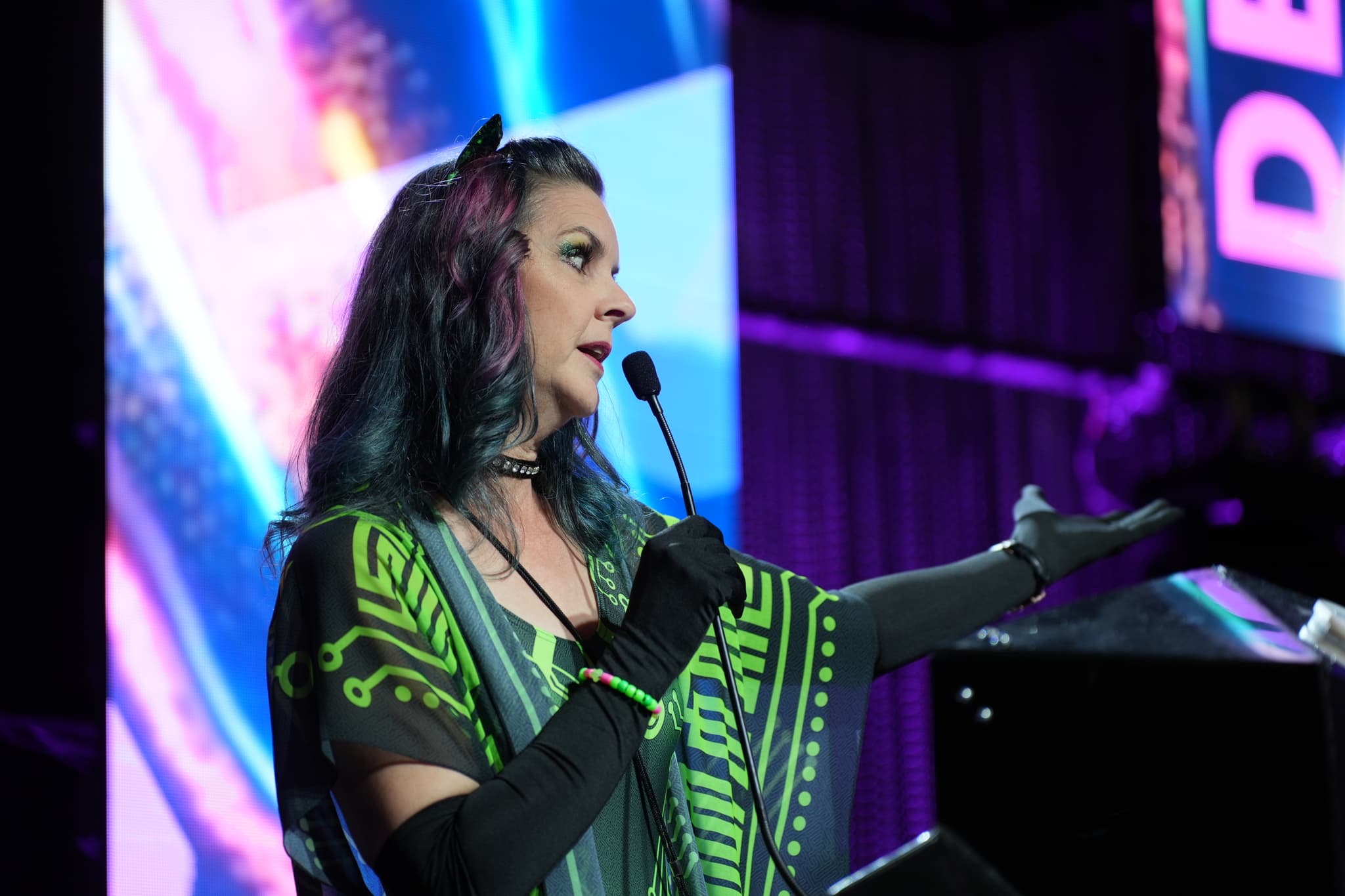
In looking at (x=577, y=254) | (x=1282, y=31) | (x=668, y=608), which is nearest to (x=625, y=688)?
(x=668, y=608)

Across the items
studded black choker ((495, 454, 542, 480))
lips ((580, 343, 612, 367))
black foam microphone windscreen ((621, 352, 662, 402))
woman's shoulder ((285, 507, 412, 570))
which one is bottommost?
studded black choker ((495, 454, 542, 480))

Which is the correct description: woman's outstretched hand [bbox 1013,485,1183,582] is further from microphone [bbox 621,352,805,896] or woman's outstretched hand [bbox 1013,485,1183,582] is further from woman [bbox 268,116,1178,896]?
microphone [bbox 621,352,805,896]

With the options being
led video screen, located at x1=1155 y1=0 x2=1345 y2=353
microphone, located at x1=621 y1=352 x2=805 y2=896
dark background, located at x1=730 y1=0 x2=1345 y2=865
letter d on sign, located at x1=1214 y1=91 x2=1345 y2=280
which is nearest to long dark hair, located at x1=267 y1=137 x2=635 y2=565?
microphone, located at x1=621 y1=352 x2=805 y2=896

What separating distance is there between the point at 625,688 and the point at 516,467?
0.34 metres

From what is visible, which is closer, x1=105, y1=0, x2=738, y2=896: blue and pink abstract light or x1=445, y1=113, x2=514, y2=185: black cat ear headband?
x1=445, y1=113, x2=514, y2=185: black cat ear headband

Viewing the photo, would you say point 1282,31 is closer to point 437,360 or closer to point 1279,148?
point 1279,148

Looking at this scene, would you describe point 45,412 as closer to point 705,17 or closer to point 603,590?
point 603,590

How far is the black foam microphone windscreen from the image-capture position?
1.29m

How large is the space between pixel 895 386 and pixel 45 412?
2108mm

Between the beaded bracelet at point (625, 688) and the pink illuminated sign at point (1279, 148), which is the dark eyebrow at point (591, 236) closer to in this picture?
the beaded bracelet at point (625, 688)

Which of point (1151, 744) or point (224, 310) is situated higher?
point (224, 310)

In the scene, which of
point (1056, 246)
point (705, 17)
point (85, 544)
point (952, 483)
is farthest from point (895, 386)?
point (85, 544)

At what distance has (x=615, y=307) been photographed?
4.33ft

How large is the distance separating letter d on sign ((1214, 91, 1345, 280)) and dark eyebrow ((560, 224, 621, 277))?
87.5 inches
